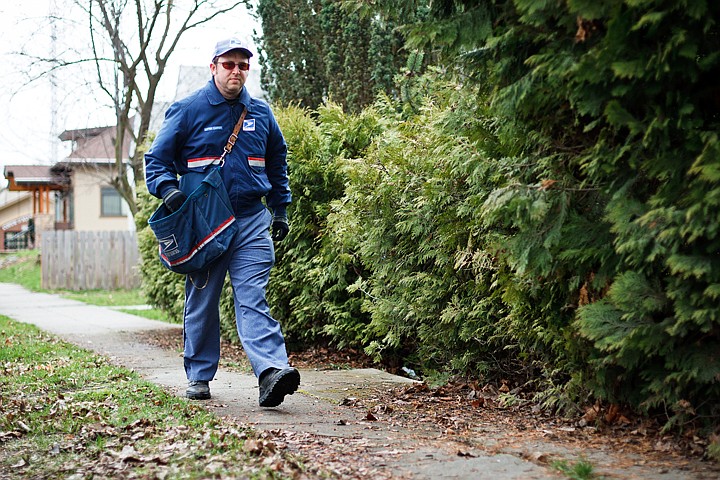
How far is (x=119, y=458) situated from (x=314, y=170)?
14.8 ft

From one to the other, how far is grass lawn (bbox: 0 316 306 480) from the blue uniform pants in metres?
0.39

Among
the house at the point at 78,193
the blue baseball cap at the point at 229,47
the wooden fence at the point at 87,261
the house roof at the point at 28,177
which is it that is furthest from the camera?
the house roof at the point at 28,177

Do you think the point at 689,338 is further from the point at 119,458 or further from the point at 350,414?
the point at 119,458

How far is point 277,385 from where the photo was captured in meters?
4.88

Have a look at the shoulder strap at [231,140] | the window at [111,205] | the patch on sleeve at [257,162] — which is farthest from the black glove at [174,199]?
the window at [111,205]

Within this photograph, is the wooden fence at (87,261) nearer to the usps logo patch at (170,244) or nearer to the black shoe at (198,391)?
the black shoe at (198,391)

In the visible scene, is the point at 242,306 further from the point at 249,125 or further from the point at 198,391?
the point at 249,125

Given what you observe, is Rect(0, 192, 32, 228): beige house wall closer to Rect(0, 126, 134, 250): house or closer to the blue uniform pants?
Rect(0, 126, 134, 250): house

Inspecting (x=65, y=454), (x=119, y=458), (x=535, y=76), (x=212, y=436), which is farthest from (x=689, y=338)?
(x=65, y=454)

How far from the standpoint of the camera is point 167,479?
341 centimetres

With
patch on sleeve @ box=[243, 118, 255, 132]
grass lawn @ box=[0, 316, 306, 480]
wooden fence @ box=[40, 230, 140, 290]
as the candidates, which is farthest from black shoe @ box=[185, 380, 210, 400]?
wooden fence @ box=[40, 230, 140, 290]

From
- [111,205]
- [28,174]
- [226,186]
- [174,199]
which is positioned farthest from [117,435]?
[28,174]

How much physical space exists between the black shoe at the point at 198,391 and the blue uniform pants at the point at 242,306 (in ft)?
0.12

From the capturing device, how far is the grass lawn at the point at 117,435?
11.9 ft
